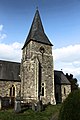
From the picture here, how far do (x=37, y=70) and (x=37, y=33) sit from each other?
25.3 feet

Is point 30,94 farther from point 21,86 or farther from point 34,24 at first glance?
point 34,24

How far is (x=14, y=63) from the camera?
33.0 m

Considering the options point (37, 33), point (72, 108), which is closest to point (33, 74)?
point (37, 33)

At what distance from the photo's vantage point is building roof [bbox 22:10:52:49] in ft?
98.2

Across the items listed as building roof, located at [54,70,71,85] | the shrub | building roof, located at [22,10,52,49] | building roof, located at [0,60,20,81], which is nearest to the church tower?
building roof, located at [22,10,52,49]

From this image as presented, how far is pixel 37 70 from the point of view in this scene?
26.8 meters

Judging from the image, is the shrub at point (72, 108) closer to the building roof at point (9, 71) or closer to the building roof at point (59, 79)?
the building roof at point (9, 71)

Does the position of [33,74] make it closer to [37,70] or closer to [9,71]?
[37,70]

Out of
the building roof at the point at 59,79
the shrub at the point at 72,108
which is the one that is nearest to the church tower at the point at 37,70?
the building roof at the point at 59,79

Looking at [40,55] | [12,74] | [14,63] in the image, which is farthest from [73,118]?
[14,63]

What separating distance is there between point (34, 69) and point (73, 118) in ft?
67.9

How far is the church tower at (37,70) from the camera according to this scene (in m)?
26.6

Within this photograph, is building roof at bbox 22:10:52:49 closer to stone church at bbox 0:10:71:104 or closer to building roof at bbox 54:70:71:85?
stone church at bbox 0:10:71:104

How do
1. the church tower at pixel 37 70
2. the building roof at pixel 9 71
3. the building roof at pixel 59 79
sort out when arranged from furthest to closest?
the building roof at pixel 59 79, the building roof at pixel 9 71, the church tower at pixel 37 70
